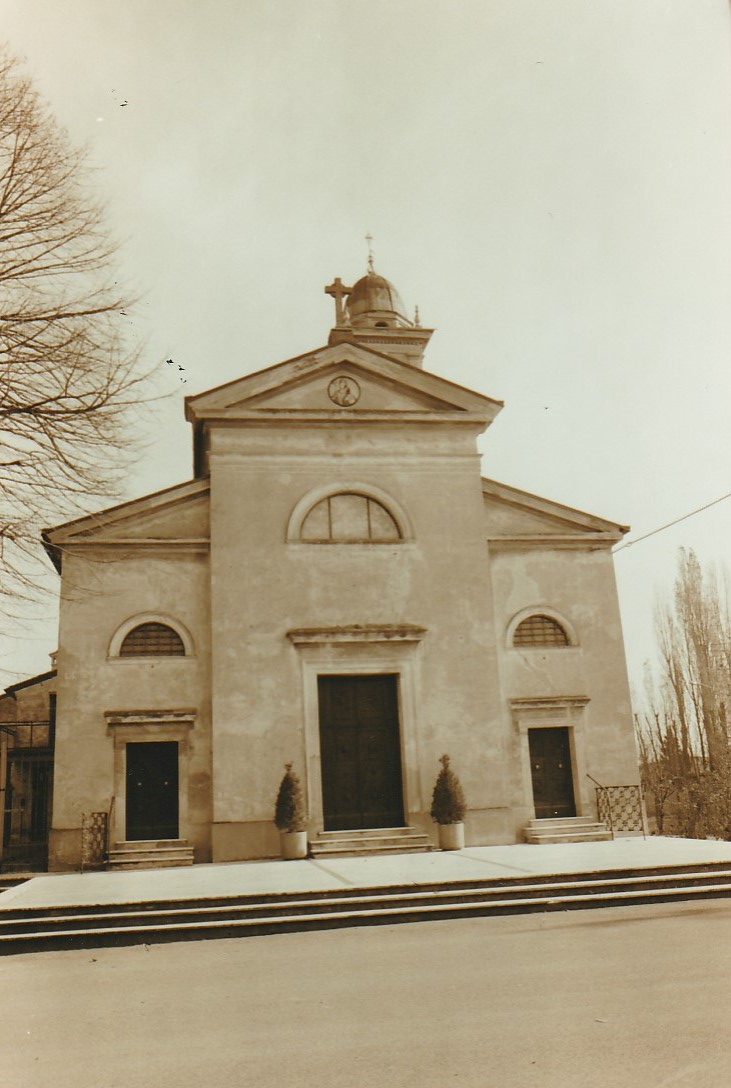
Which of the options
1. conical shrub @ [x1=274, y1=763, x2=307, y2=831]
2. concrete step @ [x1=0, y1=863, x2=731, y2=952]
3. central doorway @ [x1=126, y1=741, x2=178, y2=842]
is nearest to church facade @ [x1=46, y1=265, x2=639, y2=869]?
central doorway @ [x1=126, y1=741, x2=178, y2=842]

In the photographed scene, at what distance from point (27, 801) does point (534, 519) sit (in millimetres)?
12892

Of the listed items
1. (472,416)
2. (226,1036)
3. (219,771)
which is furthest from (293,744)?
(226,1036)

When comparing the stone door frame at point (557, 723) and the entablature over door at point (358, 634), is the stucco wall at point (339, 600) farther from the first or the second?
the stone door frame at point (557, 723)

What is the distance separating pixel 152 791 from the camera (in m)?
17.1

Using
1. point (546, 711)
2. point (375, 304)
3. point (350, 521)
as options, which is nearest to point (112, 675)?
point (350, 521)

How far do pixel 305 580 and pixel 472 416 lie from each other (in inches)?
202

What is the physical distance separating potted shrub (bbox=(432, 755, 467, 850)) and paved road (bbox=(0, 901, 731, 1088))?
713cm

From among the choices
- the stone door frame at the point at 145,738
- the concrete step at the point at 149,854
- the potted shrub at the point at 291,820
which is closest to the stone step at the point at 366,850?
the potted shrub at the point at 291,820

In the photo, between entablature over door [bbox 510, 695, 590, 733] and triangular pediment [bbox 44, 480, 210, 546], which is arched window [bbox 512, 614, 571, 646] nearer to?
entablature over door [bbox 510, 695, 590, 733]

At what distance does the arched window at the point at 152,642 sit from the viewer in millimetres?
17703

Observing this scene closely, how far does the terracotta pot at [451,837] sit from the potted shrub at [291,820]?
257 centimetres

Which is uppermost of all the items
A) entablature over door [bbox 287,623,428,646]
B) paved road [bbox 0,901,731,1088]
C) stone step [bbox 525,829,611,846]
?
entablature over door [bbox 287,623,428,646]

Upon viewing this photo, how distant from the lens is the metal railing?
1828 cm

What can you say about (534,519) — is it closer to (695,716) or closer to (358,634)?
(358,634)
